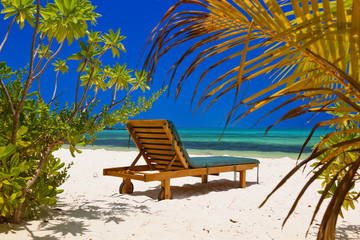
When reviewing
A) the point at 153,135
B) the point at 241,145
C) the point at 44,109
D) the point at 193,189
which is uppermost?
the point at 44,109

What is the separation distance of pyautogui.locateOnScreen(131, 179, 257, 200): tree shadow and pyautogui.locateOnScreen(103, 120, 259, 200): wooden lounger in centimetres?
25

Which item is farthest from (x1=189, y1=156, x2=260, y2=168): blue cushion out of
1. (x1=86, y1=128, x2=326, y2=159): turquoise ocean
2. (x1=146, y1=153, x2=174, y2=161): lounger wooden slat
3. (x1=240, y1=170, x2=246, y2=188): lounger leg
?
(x1=86, y1=128, x2=326, y2=159): turquoise ocean

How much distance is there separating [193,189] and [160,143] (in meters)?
0.98

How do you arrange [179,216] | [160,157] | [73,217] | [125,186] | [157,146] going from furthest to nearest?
[160,157], [157,146], [125,186], [179,216], [73,217]

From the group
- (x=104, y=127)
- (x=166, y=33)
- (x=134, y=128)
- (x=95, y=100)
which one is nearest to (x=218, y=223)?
(x=104, y=127)

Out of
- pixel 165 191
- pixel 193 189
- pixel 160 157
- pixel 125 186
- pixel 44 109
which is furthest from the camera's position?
pixel 193 189

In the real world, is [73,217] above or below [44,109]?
below

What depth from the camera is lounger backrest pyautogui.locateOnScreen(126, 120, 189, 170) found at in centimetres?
473

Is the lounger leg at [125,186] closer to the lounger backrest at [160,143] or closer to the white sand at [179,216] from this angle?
the white sand at [179,216]

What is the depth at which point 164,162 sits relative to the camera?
5.33 m

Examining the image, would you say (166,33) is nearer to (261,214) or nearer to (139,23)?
(261,214)

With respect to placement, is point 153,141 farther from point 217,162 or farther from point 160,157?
point 217,162

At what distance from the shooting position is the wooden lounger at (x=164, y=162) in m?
4.63

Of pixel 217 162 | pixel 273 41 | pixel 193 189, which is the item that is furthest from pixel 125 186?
pixel 273 41
